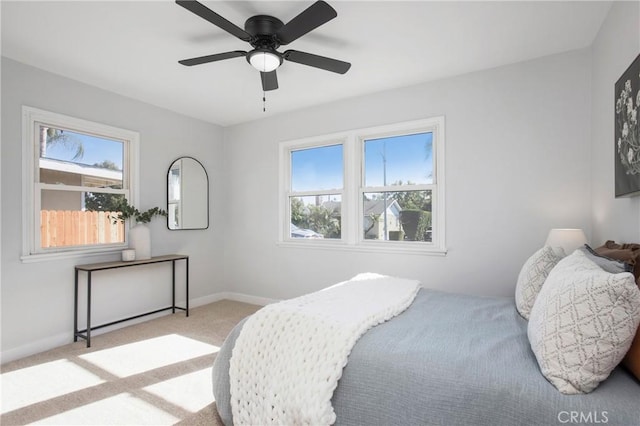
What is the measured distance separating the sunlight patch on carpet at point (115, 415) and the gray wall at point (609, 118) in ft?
9.33

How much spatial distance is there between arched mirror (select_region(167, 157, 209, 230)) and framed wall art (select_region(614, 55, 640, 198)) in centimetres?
412

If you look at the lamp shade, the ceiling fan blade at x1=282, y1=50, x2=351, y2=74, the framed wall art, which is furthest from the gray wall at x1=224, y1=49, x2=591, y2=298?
the ceiling fan blade at x1=282, y1=50, x2=351, y2=74

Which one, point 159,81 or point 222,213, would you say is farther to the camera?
point 222,213

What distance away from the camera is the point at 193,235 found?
433 centimetres

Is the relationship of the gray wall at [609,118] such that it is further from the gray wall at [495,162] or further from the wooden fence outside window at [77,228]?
the wooden fence outside window at [77,228]

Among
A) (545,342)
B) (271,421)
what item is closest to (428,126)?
(545,342)

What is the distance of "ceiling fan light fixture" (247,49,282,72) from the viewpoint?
2.25 metres

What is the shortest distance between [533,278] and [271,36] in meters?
2.19

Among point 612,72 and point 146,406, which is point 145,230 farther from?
point 612,72

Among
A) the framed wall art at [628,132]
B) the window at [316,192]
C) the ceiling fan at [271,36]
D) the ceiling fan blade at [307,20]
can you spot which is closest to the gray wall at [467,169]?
the framed wall art at [628,132]

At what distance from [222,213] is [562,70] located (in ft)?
13.4

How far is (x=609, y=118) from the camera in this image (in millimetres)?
2248

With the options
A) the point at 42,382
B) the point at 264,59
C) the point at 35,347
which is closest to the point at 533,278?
the point at 264,59

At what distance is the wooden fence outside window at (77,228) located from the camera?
3.04 m
